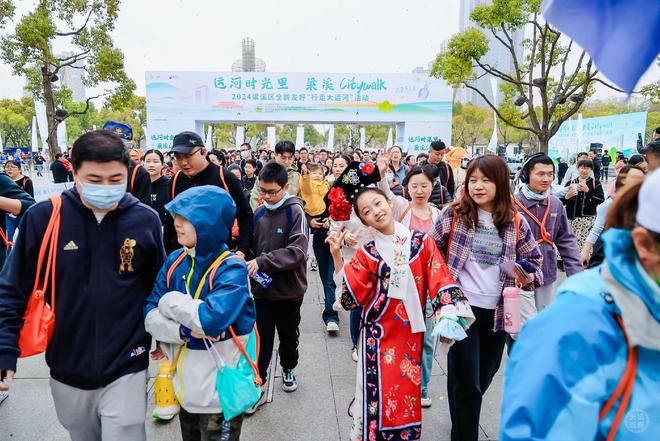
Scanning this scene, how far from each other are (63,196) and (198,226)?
62 centimetres

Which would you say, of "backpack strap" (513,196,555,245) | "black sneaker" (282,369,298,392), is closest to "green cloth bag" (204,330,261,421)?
"black sneaker" (282,369,298,392)

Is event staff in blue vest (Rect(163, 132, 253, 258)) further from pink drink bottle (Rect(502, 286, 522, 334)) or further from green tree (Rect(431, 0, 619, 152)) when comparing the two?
green tree (Rect(431, 0, 619, 152))

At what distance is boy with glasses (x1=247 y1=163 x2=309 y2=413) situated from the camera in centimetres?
339

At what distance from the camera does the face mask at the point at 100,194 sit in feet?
6.63

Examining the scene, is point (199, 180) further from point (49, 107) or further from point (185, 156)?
point (49, 107)

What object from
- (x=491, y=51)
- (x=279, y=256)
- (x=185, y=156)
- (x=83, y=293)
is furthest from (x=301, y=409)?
(x=491, y=51)

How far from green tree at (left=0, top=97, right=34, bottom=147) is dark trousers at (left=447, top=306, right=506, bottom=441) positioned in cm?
5421

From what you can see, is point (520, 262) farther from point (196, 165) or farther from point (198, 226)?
point (196, 165)

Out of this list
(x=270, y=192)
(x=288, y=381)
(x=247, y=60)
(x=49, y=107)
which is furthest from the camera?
(x=247, y=60)

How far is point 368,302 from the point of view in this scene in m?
2.50

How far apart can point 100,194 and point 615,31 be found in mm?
1992

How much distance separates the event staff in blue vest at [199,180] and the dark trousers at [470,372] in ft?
5.90

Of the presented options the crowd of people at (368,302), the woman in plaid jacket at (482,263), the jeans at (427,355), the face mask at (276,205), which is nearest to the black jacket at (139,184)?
the crowd of people at (368,302)

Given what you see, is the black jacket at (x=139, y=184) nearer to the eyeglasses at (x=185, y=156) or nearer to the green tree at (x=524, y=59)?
the eyeglasses at (x=185, y=156)
